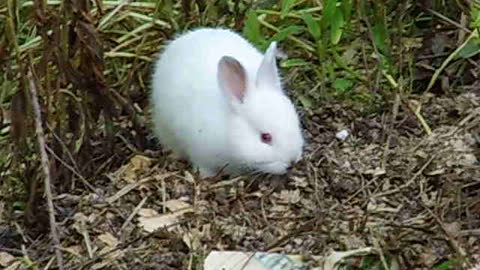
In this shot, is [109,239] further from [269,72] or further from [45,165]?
[269,72]

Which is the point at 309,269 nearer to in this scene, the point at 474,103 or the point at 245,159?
the point at 245,159

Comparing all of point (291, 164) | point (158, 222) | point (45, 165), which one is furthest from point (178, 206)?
point (45, 165)

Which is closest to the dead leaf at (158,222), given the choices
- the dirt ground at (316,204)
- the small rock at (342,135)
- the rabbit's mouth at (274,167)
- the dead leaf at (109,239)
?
the dirt ground at (316,204)

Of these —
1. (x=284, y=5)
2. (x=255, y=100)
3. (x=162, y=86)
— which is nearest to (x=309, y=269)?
(x=255, y=100)

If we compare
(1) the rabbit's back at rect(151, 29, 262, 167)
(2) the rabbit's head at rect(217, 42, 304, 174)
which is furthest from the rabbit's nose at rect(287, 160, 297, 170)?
(1) the rabbit's back at rect(151, 29, 262, 167)

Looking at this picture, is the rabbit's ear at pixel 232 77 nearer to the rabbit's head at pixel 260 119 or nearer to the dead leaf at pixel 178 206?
the rabbit's head at pixel 260 119

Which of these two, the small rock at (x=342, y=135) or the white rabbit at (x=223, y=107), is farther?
the small rock at (x=342, y=135)

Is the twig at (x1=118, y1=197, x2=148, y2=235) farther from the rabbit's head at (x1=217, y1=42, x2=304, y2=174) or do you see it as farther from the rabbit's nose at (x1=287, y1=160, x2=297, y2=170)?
the rabbit's nose at (x1=287, y1=160, x2=297, y2=170)
